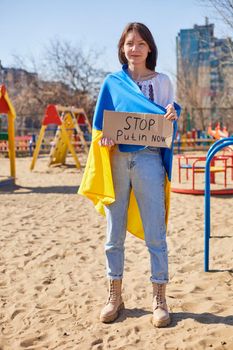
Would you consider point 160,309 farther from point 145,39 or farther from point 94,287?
point 145,39

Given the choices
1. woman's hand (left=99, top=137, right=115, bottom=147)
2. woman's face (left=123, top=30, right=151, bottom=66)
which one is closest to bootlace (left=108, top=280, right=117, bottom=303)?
woman's hand (left=99, top=137, right=115, bottom=147)

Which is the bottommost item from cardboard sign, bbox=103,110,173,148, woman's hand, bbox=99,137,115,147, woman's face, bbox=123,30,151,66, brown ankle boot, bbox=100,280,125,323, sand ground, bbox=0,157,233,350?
sand ground, bbox=0,157,233,350

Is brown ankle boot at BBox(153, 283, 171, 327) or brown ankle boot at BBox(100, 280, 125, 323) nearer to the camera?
brown ankle boot at BBox(153, 283, 171, 327)

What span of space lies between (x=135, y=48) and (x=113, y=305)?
1.54 m

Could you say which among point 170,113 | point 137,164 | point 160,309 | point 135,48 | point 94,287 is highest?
point 135,48

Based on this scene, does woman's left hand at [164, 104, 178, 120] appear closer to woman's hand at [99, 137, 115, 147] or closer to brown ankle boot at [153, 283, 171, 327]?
woman's hand at [99, 137, 115, 147]

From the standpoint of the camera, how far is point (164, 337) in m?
2.37

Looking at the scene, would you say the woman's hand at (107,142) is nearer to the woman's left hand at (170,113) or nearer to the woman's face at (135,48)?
the woman's left hand at (170,113)

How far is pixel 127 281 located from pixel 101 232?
1757mm

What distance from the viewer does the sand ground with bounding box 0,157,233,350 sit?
2.41m

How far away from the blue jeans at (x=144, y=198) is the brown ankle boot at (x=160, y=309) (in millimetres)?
63

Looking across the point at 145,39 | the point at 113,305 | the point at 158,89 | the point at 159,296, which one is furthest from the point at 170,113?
the point at 113,305

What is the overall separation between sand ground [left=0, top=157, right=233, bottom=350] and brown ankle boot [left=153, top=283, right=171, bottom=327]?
0.04 metres

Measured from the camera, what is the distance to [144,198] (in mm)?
2434
